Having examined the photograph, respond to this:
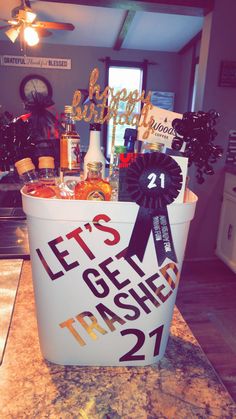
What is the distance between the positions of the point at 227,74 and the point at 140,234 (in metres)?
2.79

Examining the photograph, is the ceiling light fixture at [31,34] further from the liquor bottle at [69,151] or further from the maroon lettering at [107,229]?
the maroon lettering at [107,229]

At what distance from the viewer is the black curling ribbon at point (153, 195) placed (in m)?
0.44

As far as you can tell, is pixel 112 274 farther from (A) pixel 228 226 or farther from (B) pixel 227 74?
(B) pixel 227 74

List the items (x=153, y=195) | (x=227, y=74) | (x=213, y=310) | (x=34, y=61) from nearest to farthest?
(x=153, y=195), (x=213, y=310), (x=227, y=74), (x=34, y=61)

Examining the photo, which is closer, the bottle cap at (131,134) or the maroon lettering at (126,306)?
the maroon lettering at (126,306)

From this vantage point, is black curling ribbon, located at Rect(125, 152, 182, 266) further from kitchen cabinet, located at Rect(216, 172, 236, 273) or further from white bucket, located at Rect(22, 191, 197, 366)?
kitchen cabinet, located at Rect(216, 172, 236, 273)

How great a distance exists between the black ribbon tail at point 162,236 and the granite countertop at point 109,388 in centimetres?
19

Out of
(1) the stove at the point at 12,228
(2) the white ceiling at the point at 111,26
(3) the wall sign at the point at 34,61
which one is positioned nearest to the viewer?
(1) the stove at the point at 12,228

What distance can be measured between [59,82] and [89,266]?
5.99 m

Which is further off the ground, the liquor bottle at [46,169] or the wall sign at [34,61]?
the wall sign at [34,61]

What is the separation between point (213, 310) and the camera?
233 cm

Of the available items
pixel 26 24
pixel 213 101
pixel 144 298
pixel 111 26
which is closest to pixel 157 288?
pixel 144 298

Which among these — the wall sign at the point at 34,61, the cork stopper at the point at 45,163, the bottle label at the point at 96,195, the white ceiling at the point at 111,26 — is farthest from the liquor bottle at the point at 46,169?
the wall sign at the point at 34,61

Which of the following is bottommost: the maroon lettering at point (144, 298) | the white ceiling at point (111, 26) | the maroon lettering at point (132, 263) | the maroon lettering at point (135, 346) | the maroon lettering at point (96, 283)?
Answer: the maroon lettering at point (135, 346)
